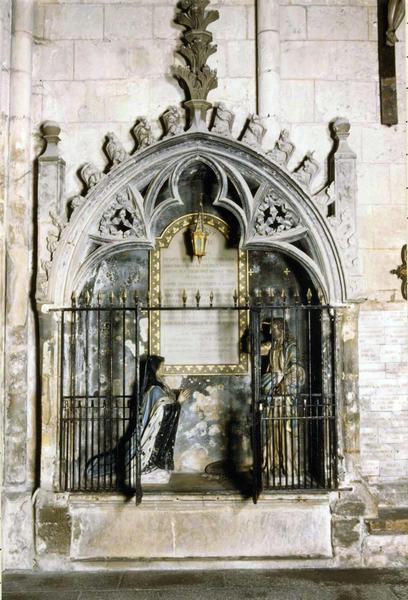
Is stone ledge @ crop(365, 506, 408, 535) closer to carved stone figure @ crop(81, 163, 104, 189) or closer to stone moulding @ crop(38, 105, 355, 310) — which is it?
stone moulding @ crop(38, 105, 355, 310)

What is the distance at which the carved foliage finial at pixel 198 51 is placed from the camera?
5418 mm

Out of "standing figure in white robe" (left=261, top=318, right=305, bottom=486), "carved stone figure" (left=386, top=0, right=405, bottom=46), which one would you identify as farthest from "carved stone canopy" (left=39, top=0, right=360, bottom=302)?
"carved stone figure" (left=386, top=0, right=405, bottom=46)

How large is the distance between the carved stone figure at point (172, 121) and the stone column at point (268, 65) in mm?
722

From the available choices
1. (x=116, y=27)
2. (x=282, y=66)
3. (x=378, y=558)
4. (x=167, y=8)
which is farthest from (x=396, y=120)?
(x=378, y=558)

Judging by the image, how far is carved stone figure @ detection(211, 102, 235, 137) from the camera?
5355mm

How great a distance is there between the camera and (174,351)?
5.88 meters

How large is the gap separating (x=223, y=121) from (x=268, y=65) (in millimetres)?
677

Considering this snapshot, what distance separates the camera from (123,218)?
5.34 metres

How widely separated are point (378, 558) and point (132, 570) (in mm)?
1928

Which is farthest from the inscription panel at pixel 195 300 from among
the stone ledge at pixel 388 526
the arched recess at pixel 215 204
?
the stone ledge at pixel 388 526

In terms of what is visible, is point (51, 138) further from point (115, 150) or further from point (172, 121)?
point (172, 121)

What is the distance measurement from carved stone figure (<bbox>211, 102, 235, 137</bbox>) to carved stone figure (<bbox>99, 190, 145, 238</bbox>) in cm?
94

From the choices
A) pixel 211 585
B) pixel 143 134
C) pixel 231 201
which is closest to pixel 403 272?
pixel 231 201

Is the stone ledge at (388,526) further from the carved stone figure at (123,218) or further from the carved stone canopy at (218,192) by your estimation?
the carved stone figure at (123,218)
